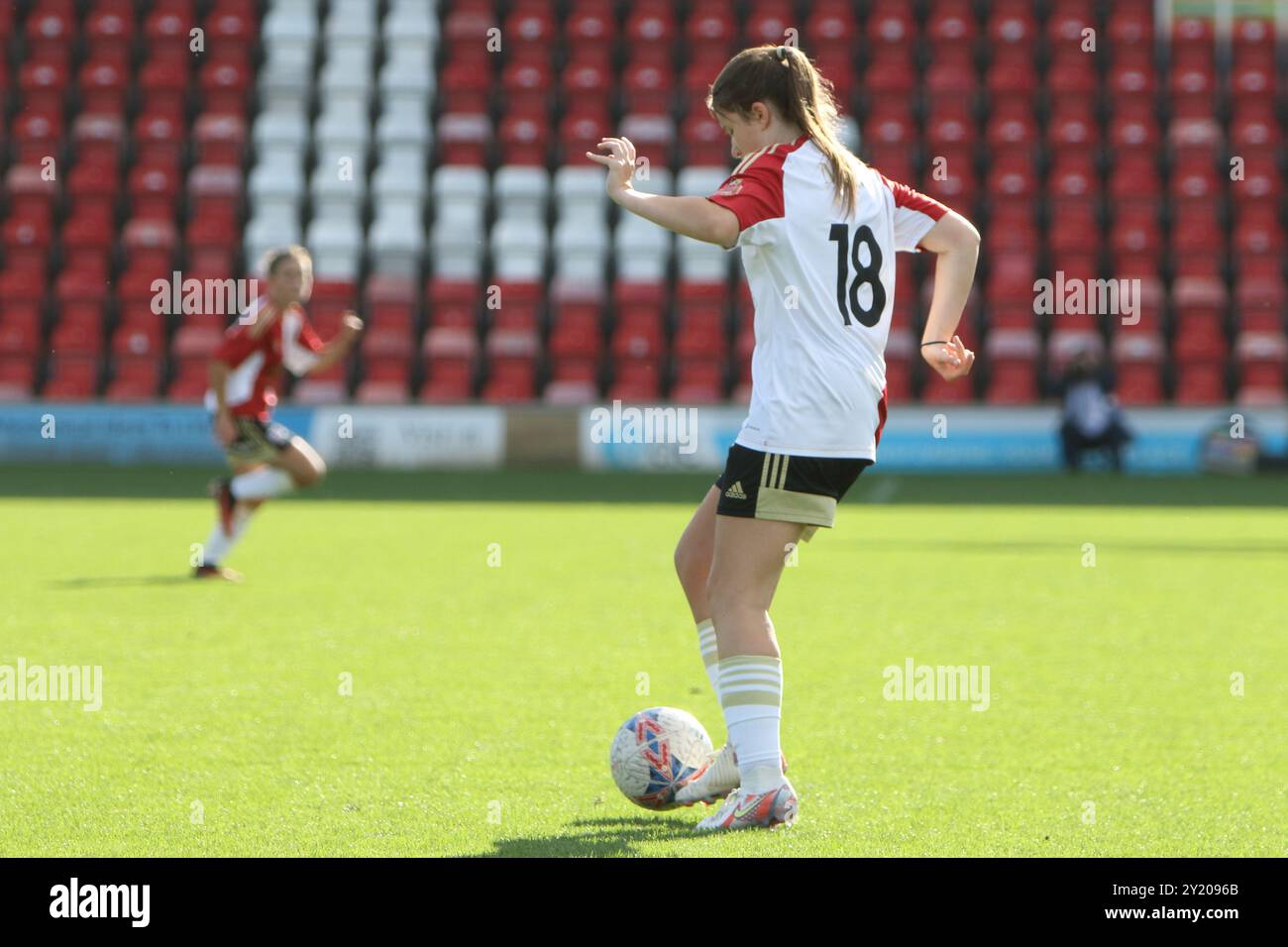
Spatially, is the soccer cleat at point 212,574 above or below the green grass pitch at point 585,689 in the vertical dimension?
above

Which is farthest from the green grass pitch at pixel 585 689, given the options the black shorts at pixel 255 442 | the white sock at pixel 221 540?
the black shorts at pixel 255 442

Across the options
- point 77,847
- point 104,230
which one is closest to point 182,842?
point 77,847

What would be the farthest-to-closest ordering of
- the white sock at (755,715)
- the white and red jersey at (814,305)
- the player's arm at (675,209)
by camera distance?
the white sock at (755,715) → the white and red jersey at (814,305) → the player's arm at (675,209)

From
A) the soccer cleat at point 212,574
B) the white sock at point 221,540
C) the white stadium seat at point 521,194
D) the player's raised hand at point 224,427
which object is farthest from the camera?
the white stadium seat at point 521,194

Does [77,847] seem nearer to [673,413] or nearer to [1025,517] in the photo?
[1025,517]

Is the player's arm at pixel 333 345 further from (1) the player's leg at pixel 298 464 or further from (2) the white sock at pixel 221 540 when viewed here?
(2) the white sock at pixel 221 540

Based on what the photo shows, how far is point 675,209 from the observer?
382 cm

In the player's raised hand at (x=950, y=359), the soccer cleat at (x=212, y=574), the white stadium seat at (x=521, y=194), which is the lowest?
the soccer cleat at (x=212, y=574)

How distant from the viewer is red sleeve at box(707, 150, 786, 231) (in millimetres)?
3947

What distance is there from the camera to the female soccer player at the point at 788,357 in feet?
13.5

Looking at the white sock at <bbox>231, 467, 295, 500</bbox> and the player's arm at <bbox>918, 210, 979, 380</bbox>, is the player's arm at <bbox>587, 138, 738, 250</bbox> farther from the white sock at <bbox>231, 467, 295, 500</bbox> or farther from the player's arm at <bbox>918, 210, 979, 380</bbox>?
the white sock at <bbox>231, 467, 295, 500</bbox>

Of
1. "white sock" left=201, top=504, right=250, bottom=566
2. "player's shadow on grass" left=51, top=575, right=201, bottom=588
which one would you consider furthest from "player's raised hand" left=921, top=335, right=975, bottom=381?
"white sock" left=201, top=504, right=250, bottom=566

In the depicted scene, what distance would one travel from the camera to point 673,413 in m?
19.4

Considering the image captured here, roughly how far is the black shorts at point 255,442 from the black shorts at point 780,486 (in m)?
6.68
